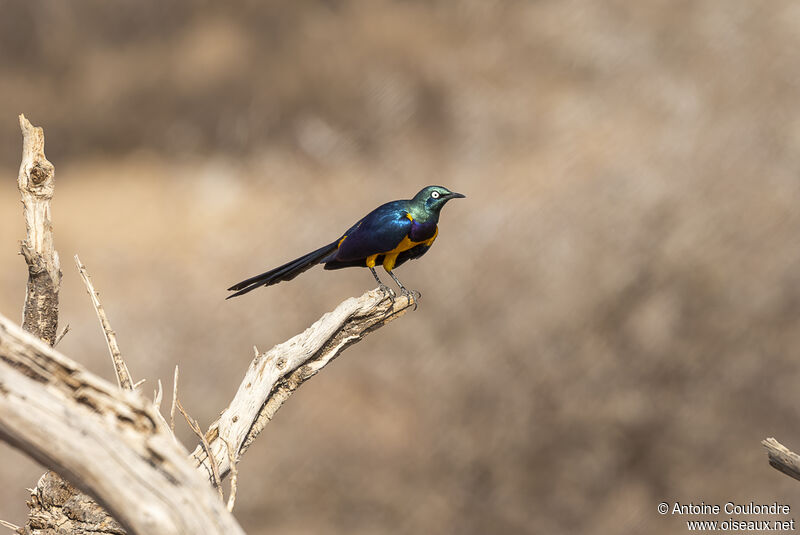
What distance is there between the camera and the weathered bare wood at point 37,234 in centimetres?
207

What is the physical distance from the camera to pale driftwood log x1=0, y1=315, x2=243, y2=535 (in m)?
1.17

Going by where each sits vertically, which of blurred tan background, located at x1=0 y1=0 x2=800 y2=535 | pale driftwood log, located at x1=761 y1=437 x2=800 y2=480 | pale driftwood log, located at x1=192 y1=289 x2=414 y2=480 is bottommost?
pale driftwood log, located at x1=761 y1=437 x2=800 y2=480

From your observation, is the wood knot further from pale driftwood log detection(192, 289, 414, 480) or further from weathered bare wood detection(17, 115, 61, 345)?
pale driftwood log detection(192, 289, 414, 480)

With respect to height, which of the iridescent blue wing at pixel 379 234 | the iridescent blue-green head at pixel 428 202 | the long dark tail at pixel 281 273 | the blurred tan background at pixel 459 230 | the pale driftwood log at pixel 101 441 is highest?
the blurred tan background at pixel 459 230

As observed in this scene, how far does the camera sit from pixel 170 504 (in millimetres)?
1198

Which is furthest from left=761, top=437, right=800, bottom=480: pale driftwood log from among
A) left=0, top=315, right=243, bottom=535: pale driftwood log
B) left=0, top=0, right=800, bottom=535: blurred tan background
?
left=0, top=0, right=800, bottom=535: blurred tan background

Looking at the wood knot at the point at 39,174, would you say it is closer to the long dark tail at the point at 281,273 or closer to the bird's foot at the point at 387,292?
the long dark tail at the point at 281,273

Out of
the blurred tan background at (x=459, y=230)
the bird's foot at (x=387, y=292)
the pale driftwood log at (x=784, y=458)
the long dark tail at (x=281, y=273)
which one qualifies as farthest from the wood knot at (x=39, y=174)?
the blurred tan background at (x=459, y=230)

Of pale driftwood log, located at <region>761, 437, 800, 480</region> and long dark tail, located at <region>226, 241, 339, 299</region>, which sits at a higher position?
long dark tail, located at <region>226, 241, 339, 299</region>

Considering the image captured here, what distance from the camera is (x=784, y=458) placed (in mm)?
1812

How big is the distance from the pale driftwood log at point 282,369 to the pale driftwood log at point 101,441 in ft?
2.51

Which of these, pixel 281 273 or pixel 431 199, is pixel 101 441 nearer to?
pixel 281 273

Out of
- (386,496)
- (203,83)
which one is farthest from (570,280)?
(203,83)

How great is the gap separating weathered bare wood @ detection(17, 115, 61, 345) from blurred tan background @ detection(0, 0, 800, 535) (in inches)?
109
